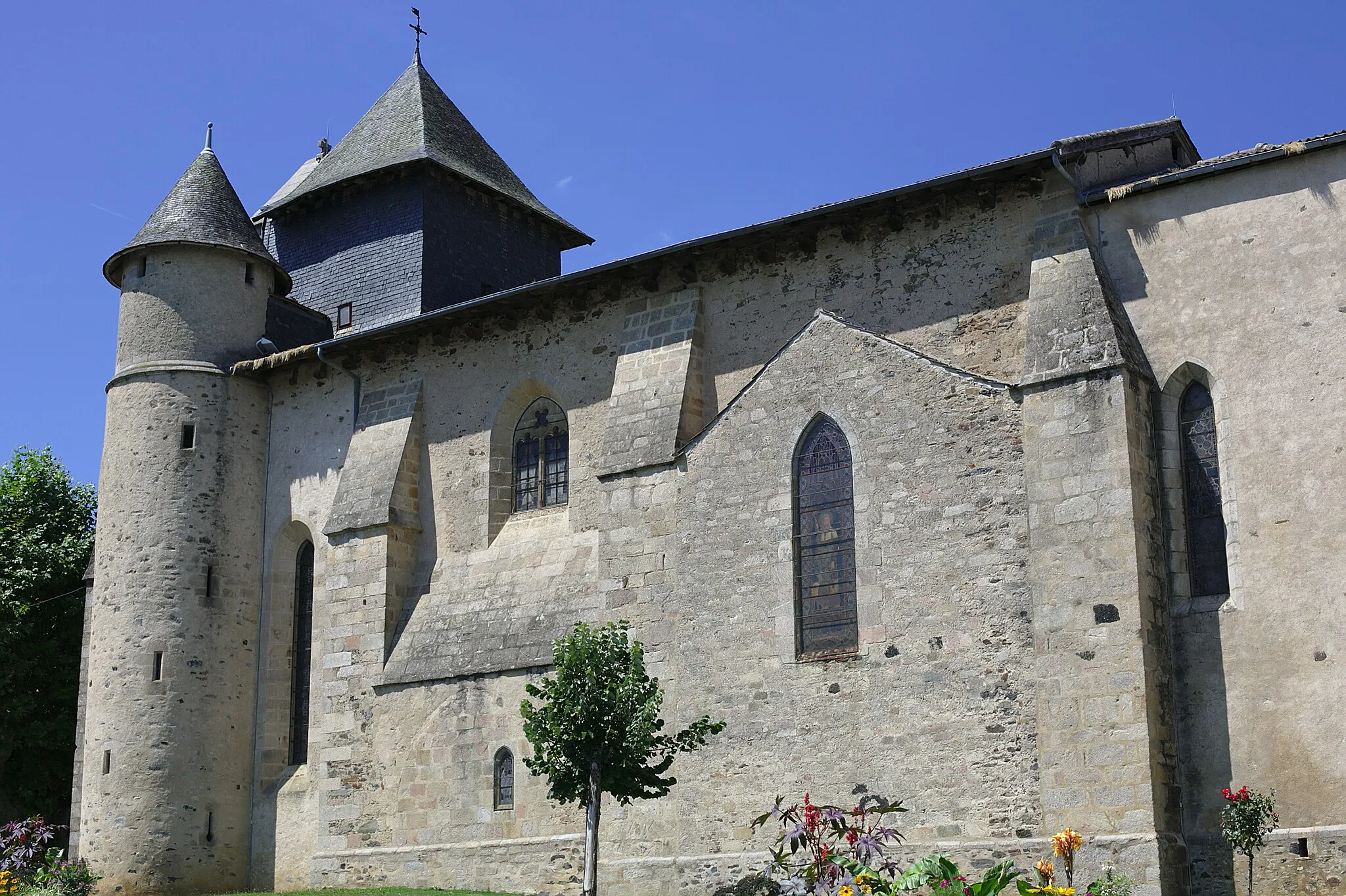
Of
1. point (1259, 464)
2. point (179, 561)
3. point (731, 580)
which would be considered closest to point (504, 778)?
point (731, 580)

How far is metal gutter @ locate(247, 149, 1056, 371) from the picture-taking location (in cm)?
1537

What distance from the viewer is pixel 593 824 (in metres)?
14.6

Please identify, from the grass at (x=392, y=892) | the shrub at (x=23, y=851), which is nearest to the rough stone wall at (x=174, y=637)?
the shrub at (x=23, y=851)

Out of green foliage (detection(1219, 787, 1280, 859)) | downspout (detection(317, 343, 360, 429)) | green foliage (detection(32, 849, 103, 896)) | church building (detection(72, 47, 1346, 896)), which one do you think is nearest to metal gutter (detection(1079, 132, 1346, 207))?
church building (detection(72, 47, 1346, 896))

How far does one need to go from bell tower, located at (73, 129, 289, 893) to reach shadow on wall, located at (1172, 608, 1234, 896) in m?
12.6

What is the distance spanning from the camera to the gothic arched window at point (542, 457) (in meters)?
19.3

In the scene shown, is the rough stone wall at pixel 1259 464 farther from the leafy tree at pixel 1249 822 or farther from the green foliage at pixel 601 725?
the green foliage at pixel 601 725

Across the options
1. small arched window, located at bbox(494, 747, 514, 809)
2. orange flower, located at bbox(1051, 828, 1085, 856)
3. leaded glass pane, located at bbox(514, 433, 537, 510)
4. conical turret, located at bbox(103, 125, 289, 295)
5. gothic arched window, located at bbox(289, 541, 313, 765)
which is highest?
conical turret, located at bbox(103, 125, 289, 295)

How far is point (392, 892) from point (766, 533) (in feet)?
19.3

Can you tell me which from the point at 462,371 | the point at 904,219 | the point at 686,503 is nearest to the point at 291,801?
the point at 462,371

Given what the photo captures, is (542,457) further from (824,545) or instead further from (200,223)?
(200,223)

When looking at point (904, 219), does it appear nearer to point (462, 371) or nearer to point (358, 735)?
point (462, 371)

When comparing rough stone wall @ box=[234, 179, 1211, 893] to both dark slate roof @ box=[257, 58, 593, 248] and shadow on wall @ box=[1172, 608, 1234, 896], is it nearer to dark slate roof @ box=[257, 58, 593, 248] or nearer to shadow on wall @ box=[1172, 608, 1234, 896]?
shadow on wall @ box=[1172, 608, 1234, 896]

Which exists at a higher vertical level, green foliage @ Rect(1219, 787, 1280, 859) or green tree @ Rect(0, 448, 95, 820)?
green tree @ Rect(0, 448, 95, 820)
